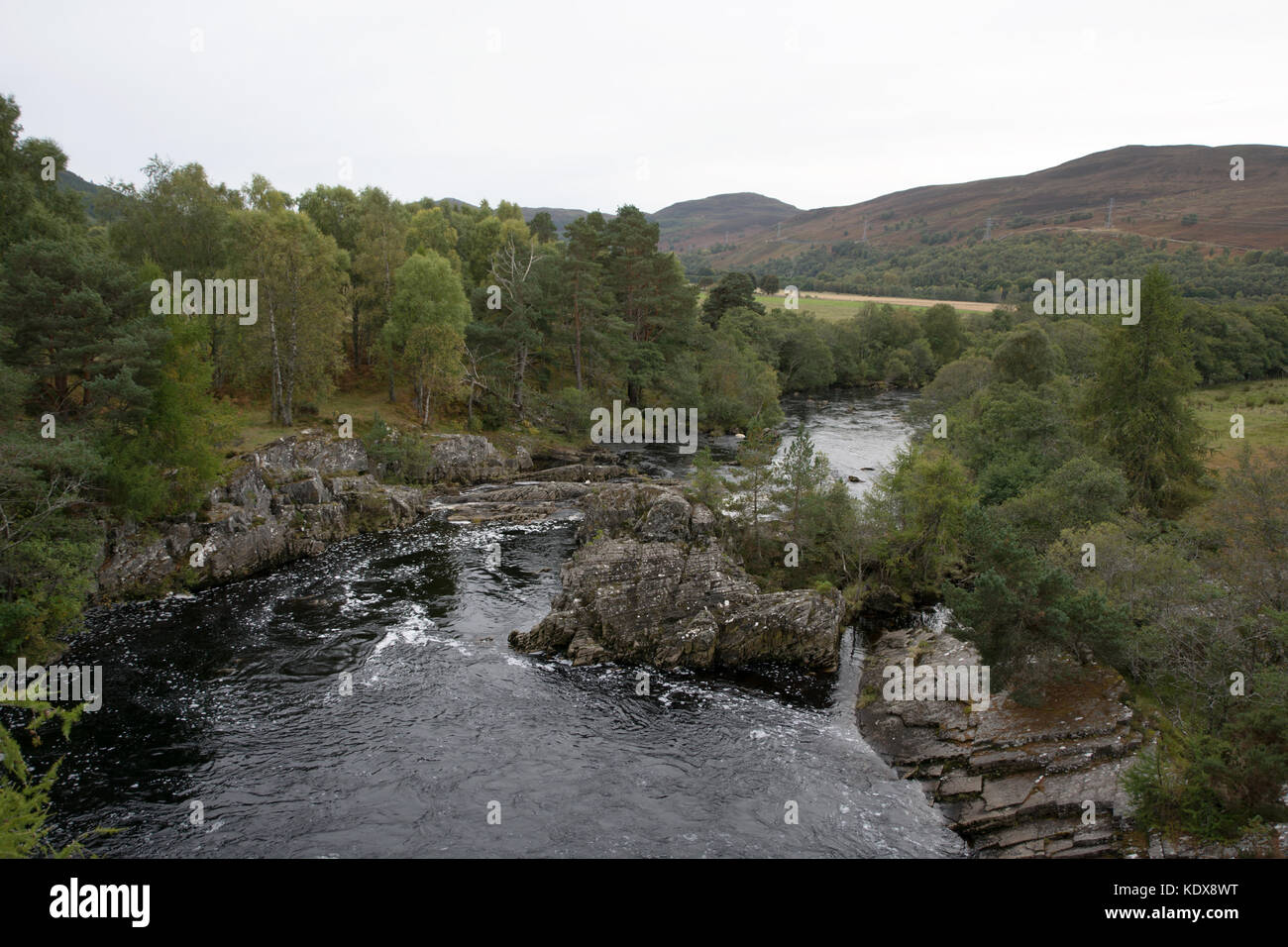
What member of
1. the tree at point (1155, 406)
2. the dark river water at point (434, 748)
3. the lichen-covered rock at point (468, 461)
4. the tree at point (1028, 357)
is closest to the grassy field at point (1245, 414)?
the tree at point (1155, 406)

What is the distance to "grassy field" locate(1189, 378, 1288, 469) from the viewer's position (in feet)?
153

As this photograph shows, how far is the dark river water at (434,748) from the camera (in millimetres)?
19500

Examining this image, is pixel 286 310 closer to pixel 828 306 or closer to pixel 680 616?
pixel 680 616

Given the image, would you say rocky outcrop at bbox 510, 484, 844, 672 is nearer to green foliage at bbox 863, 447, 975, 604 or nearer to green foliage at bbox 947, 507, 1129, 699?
green foliage at bbox 863, 447, 975, 604

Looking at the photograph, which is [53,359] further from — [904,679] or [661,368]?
[661,368]

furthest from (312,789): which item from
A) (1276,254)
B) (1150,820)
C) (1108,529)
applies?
(1276,254)

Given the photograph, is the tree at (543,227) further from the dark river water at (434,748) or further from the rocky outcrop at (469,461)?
the dark river water at (434,748)

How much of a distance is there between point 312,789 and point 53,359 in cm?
2800

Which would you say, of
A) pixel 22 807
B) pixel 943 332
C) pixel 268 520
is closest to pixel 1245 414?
pixel 943 332

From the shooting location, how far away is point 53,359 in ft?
114
